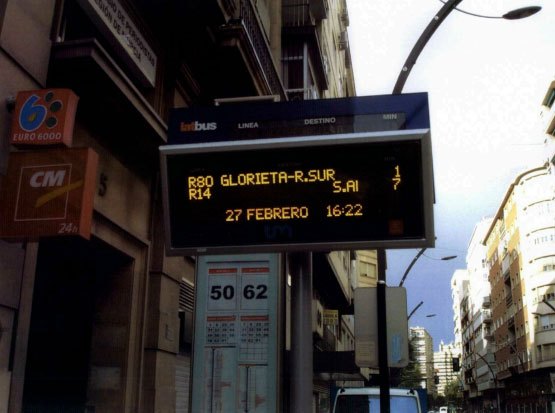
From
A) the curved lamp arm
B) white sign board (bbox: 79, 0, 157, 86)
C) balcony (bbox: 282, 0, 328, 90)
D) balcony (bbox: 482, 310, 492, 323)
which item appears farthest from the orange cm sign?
balcony (bbox: 482, 310, 492, 323)

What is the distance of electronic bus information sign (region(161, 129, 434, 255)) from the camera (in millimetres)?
4695

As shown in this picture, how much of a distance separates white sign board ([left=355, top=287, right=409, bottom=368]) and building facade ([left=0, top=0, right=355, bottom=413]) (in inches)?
85.6

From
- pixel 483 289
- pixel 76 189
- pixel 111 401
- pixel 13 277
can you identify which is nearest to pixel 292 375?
pixel 76 189

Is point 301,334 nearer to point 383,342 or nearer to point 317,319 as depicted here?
point 383,342

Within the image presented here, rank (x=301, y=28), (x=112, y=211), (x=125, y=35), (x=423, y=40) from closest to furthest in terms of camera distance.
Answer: (x=423, y=40) → (x=112, y=211) → (x=125, y=35) → (x=301, y=28)

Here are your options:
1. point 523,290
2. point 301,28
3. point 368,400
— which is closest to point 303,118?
point 368,400

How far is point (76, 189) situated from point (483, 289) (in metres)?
105

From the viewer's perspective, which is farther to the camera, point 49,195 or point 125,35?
point 125,35

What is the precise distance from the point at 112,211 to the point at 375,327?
411cm

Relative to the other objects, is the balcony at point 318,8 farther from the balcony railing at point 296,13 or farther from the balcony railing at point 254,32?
the balcony railing at point 254,32

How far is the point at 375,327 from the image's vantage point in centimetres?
719

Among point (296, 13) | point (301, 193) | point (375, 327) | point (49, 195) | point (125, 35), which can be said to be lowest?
point (375, 327)

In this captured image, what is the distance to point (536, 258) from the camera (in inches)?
2726

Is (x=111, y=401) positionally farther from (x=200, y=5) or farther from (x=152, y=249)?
(x=200, y=5)
